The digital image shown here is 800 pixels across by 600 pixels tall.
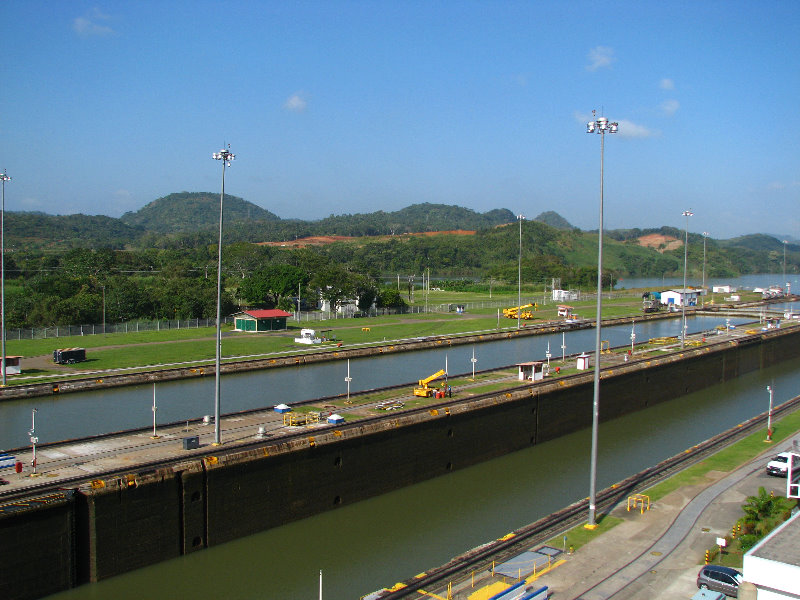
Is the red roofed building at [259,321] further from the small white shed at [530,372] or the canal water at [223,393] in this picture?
the small white shed at [530,372]

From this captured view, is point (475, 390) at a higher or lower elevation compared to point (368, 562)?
higher

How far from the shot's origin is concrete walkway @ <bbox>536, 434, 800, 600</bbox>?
16.4 meters

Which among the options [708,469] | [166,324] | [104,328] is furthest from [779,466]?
[166,324]

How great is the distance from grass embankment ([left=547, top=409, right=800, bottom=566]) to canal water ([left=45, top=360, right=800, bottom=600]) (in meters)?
3.20

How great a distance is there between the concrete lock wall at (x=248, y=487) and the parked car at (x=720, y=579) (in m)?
12.6

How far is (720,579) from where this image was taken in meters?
16.1

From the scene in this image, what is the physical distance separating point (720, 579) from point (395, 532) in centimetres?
1038

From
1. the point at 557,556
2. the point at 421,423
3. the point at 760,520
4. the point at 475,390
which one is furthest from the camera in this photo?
the point at 475,390

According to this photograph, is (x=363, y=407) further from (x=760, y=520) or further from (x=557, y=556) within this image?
(x=760, y=520)

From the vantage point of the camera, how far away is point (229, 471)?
71.7 ft

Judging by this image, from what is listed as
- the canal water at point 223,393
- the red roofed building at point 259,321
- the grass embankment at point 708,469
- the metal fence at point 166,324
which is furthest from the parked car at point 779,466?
the metal fence at point 166,324

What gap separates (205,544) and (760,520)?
16.2 meters

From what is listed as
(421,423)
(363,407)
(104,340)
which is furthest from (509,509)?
(104,340)

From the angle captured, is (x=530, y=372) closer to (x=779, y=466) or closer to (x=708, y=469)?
(x=708, y=469)
